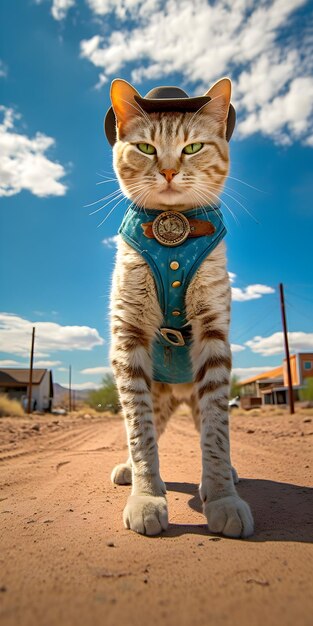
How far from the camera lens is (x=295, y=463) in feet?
14.9

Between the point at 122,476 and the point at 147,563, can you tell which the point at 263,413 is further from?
the point at 147,563

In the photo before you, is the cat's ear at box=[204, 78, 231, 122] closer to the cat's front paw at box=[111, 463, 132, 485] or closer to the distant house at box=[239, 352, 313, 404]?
the cat's front paw at box=[111, 463, 132, 485]

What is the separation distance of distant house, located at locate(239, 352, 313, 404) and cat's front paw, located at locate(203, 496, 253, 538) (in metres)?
41.4

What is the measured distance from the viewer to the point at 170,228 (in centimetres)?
305

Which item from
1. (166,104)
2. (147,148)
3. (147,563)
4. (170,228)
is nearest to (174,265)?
(170,228)

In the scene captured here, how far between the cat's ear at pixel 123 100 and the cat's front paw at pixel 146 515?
2.74m

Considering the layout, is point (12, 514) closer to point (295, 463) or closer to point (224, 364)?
point (224, 364)

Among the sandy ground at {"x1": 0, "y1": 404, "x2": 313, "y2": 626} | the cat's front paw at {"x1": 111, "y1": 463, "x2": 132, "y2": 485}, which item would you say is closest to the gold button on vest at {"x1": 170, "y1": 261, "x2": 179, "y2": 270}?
the sandy ground at {"x1": 0, "y1": 404, "x2": 313, "y2": 626}

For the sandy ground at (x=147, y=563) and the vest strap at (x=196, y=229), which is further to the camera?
the vest strap at (x=196, y=229)

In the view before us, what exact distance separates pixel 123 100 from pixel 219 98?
735 mm

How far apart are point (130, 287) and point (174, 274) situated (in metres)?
0.34

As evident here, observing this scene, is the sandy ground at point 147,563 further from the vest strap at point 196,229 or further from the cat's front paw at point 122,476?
the vest strap at point 196,229

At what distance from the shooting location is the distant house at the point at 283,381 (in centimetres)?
4338

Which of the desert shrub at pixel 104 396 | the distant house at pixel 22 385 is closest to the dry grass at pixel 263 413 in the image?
the desert shrub at pixel 104 396
